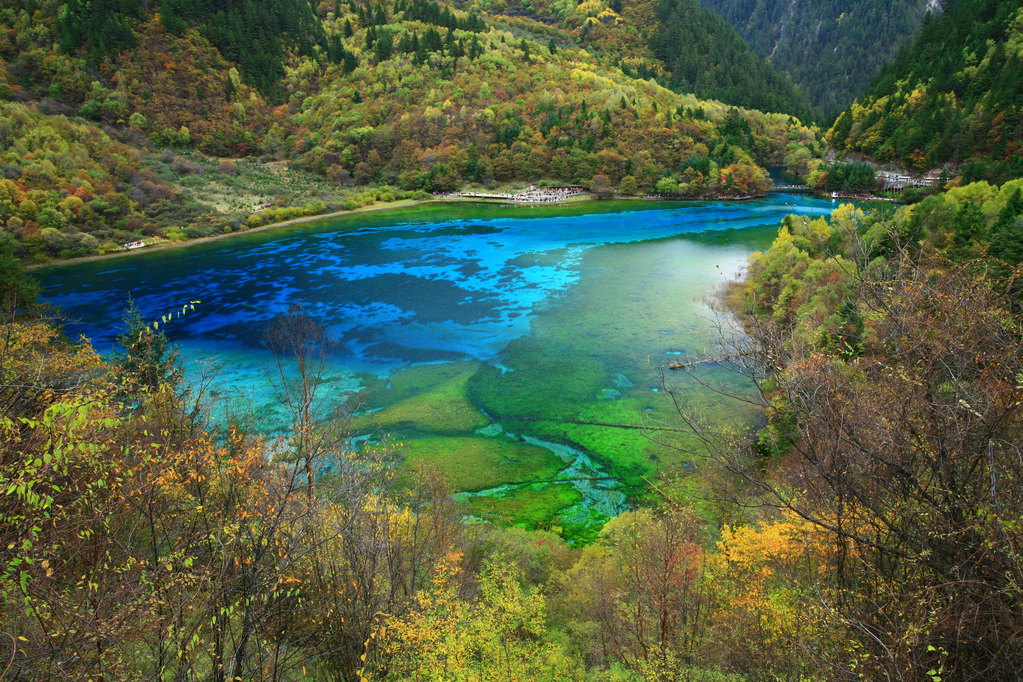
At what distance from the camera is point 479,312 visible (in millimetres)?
48188

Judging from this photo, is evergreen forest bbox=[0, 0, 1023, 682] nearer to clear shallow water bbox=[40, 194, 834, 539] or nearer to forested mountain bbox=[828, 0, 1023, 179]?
forested mountain bbox=[828, 0, 1023, 179]

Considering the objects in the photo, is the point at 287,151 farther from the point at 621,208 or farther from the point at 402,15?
the point at 621,208

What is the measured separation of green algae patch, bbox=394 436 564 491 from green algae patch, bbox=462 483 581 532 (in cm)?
91

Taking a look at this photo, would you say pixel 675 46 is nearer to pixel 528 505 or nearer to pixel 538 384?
pixel 538 384

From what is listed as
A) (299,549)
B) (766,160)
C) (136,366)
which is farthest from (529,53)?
(299,549)

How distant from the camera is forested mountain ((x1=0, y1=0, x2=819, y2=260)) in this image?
296 feet

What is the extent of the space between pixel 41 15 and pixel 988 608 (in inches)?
6557

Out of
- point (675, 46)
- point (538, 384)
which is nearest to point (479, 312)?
point (538, 384)

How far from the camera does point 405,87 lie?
132m

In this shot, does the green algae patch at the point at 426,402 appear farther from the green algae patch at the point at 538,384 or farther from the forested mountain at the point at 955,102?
the forested mountain at the point at 955,102

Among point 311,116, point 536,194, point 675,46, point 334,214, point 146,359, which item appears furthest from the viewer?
point 675,46

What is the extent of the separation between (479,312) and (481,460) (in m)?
22.7

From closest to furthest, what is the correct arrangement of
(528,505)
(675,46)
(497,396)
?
(528,505)
(497,396)
(675,46)

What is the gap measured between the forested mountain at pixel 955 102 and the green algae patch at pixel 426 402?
219 ft
